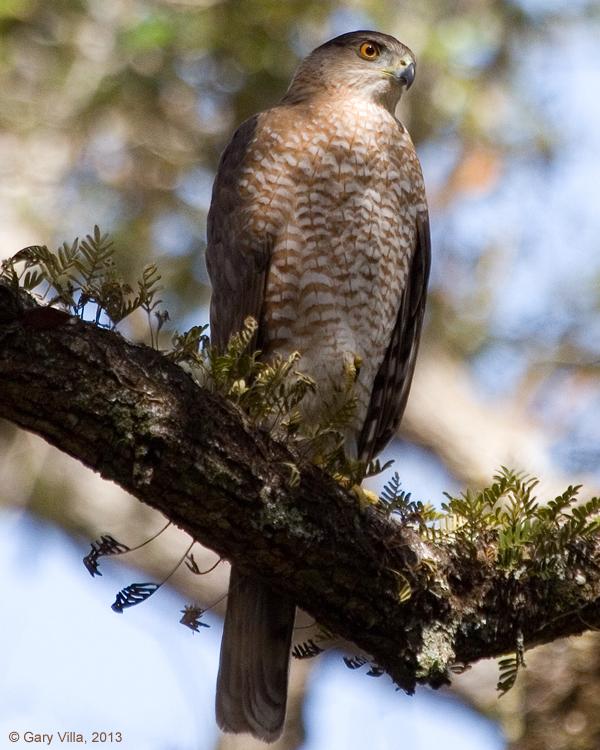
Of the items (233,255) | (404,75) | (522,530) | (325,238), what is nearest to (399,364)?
(325,238)

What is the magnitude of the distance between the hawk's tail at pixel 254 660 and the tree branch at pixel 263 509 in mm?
484

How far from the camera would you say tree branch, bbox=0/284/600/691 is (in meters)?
2.80

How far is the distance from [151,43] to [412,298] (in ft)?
12.7

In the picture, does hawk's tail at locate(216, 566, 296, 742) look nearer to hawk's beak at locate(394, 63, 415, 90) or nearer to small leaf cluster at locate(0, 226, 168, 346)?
small leaf cluster at locate(0, 226, 168, 346)

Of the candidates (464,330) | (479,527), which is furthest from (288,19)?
(479,527)

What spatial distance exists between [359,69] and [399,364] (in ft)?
4.76

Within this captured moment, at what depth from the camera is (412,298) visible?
515 cm

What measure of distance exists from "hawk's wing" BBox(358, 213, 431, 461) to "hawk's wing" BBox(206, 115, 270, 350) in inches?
28.6

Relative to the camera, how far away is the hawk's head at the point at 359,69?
17.6ft

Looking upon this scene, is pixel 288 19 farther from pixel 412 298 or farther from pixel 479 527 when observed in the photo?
pixel 479 527

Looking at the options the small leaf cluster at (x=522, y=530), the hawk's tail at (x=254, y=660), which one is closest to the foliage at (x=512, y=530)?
the small leaf cluster at (x=522, y=530)

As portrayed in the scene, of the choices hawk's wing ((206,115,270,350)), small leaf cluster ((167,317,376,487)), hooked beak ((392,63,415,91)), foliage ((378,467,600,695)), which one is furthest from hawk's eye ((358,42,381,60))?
foliage ((378,467,600,695))

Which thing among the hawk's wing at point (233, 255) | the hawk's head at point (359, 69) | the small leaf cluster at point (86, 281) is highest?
the hawk's head at point (359, 69)

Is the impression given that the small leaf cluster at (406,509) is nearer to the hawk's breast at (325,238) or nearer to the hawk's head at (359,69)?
the hawk's breast at (325,238)
